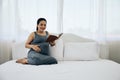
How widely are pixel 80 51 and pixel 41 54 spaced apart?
0.71 meters

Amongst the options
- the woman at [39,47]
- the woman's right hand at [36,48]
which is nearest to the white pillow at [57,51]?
the woman at [39,47]

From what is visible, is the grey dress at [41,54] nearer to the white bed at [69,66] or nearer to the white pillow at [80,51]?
the white bed at [69,66]

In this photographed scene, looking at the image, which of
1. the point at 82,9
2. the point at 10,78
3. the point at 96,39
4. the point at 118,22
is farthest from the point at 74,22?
the point at 10,78

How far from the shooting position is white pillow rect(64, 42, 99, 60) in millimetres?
3246

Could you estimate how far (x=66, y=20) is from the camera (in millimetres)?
3605

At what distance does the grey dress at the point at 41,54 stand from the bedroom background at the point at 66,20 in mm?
565

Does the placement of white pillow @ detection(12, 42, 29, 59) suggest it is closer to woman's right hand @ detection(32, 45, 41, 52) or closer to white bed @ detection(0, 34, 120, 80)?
white bed @ detection(0, 34, 120, 80)

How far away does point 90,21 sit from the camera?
363 centimetres

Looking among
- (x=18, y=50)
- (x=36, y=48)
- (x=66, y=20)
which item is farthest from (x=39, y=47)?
(x=66, y=20)

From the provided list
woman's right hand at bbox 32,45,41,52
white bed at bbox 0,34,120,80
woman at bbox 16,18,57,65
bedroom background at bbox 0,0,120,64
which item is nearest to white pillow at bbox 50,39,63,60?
white bed at bbox 0,34,120,80

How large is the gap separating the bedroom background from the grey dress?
0.57 m

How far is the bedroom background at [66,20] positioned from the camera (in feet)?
11.3

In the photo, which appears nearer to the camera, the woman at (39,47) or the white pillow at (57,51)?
the woman at (39,47)

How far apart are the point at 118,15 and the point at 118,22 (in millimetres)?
132
